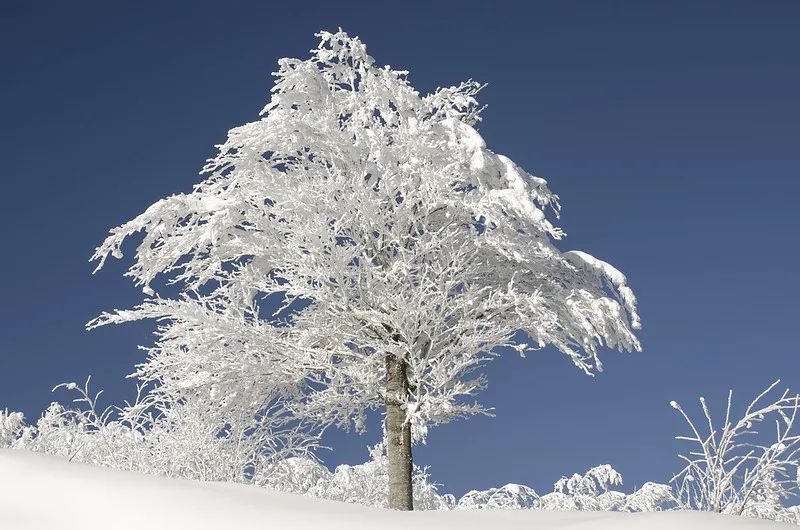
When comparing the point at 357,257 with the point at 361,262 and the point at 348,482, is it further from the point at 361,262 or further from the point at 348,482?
the point at 348,482

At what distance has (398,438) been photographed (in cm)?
1177

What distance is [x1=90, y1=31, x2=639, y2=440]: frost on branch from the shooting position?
37.8 ft

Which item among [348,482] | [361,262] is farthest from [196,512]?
[348,482]

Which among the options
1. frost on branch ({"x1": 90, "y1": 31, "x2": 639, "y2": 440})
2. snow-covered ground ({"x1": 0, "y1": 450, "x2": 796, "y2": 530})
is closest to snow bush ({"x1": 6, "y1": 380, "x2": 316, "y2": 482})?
frost on branch ({"x1": 90, "y1": 31, "x2": 639, "y2": 440})

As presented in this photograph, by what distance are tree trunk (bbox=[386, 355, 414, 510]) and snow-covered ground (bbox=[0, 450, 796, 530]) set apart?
7294 mm

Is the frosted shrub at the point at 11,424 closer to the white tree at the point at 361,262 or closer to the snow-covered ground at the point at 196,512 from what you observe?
the white tree at the point at 361,262

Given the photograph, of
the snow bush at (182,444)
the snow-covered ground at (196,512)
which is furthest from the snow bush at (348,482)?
the snow-covered ground at (196,512)

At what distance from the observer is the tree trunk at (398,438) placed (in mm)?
11484

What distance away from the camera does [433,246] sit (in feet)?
38.2

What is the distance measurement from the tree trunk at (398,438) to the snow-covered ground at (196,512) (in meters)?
7.29

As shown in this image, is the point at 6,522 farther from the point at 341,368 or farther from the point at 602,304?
the point at 602,304

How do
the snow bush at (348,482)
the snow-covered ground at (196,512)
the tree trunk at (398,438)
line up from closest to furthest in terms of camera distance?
the snow-covered ground at (196,512), the tree trunk at (398,438), the snow bush at (348,482)

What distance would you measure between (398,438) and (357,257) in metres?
2.73

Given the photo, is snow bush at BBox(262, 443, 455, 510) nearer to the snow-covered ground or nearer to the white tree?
the white tree
